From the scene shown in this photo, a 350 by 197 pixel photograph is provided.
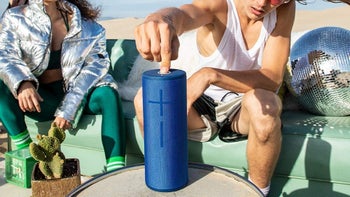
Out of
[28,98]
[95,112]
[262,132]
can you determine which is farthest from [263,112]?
[28,98]

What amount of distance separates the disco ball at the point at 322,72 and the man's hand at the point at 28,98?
1.34m

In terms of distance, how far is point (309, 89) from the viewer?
Result: 2.22m

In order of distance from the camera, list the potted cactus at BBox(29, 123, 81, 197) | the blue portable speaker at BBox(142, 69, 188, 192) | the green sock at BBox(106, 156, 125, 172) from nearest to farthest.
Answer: the blue portable speaker at BBox(142, 69, 188, 192) → the potted cactus at BBox(29, 123, 81, 197) → the green sock at BBox(106, 156, 125, 172)

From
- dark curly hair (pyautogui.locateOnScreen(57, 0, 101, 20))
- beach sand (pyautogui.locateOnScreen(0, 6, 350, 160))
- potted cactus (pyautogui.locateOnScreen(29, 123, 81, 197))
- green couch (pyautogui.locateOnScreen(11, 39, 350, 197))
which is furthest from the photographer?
beach sand (pyautogui.locateOnScreen(0, 6, 350, 160))

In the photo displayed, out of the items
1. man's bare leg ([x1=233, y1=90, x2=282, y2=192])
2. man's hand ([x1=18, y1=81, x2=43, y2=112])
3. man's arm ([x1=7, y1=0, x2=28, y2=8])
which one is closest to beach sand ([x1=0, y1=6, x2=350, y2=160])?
man's arm ([x1=7, y1=0, x2=28, y2=8])

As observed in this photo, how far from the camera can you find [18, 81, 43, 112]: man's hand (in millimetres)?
2252

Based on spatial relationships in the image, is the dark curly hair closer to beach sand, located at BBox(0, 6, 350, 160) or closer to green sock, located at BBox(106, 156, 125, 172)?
green sock, located at BBox(106, 156, 125, 172)

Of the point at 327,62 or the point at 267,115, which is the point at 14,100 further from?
the point at 327,62

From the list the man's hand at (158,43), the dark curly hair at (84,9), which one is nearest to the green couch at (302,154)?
the dark curly hair at (84,9)

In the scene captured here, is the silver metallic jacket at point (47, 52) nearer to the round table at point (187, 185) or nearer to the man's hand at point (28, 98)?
the man's hand at point (28, 98)

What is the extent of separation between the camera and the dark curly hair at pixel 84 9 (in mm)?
2633

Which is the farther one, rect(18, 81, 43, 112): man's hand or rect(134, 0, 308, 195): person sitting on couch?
rect(18, 81, 43, 112): man's hand

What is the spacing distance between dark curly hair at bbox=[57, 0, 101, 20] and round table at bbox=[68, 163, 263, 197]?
1.63m

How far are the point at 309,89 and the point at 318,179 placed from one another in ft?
1.57
